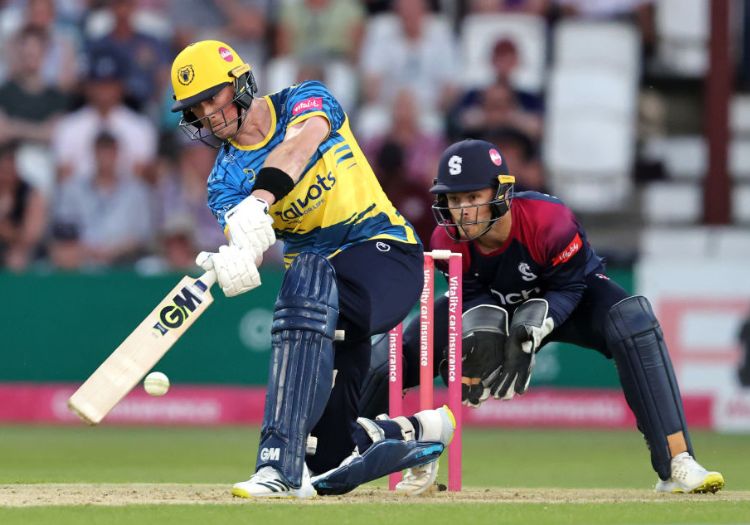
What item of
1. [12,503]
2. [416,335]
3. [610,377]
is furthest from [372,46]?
[12,503]

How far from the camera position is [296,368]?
5238mm

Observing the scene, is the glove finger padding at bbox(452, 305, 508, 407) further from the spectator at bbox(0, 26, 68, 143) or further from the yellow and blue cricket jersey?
the spectator at bbox(0, 26, 68, 143)

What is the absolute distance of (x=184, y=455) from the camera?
9.37 m

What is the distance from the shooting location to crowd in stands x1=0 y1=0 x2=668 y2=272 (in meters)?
12.7

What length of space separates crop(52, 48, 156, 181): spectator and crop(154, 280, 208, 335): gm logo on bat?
780cm

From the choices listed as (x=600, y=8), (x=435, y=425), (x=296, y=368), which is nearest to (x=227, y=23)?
(x=600, y=8)

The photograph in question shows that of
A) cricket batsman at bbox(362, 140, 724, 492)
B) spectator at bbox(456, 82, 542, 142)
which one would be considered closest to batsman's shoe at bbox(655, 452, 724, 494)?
cricket batsman at bbox(362, 140, 724, 492)

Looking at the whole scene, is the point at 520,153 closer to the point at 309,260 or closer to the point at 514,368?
the point at 514,368

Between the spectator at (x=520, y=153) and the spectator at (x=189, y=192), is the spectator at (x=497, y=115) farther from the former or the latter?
the spectator at (x=189, y=192)

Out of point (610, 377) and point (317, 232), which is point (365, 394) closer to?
point (317, 232)

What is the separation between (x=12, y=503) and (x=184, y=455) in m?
3.88

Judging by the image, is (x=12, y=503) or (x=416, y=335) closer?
(x=12, y=503)

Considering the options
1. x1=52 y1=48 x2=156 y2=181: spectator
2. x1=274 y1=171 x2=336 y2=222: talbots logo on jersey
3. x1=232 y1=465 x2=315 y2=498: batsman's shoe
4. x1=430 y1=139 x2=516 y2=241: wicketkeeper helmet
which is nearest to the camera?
x1=232 y1=465 x2=315 y2=498: batsman's shoe

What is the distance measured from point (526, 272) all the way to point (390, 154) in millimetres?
6202
